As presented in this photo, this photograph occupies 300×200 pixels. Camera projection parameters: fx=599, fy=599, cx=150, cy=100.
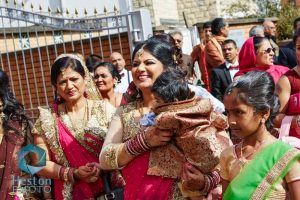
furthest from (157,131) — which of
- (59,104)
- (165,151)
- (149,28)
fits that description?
(149,28)

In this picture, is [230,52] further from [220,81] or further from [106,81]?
[106,81]

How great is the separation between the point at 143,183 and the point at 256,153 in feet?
2.10

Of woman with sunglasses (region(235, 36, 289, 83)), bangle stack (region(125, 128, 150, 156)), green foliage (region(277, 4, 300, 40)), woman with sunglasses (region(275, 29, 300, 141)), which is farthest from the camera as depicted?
green foliage (region(277, 4, 300, 40))

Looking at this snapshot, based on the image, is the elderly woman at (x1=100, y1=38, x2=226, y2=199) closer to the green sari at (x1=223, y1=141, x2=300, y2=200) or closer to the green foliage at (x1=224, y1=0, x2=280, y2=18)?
the green sari at (x1=223, y1=141, x2=300, y2=200)

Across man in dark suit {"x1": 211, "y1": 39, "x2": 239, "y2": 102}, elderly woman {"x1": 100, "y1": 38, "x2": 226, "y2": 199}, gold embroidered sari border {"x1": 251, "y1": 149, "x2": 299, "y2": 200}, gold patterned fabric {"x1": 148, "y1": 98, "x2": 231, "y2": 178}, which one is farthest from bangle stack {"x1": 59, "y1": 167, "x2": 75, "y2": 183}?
man in dark suit {"x1": 211, "y1": 39, "x2": 239, "y2": 102}

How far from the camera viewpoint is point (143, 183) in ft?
9.99

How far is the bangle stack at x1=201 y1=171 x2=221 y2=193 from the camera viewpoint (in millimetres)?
2881

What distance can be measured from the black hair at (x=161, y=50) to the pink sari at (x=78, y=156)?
0.81 metres

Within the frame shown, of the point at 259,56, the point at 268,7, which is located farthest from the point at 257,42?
the point at 268,7

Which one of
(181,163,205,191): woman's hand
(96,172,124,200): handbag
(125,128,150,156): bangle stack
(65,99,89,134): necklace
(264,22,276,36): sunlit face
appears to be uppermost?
(264,22,276,36): sunlit face

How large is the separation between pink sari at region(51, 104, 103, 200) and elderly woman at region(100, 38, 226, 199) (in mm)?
585

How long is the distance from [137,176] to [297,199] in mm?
874

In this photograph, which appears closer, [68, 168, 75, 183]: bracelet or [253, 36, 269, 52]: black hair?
[68, 168, 75, 183]: bracelet

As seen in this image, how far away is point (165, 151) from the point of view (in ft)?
9.80
